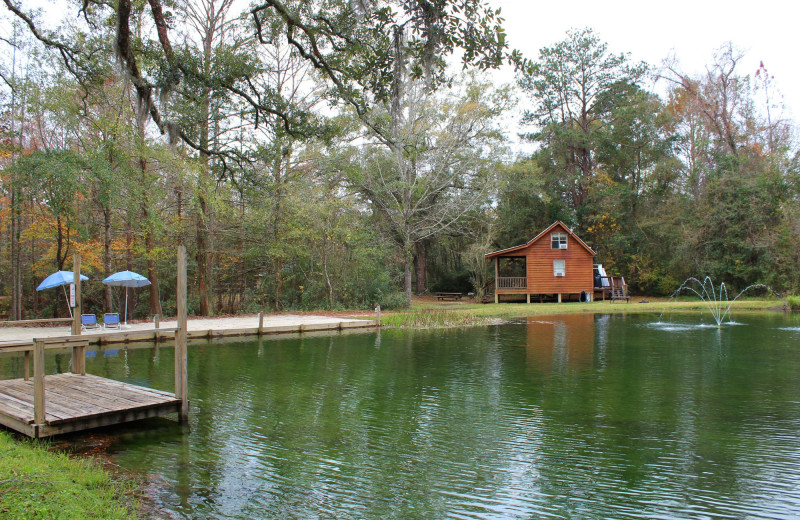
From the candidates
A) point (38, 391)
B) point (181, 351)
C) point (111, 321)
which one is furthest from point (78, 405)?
point (111, 321)

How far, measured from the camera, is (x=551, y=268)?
3083 cm

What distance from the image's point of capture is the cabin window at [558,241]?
30.7 m

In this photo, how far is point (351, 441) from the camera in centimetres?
628

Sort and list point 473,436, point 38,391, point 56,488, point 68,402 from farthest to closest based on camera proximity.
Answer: point 68,402
point 473,436
point 38,391
point 56,488

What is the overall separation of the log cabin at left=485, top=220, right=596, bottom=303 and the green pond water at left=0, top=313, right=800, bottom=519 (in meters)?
18.2

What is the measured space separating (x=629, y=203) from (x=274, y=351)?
2954 cm

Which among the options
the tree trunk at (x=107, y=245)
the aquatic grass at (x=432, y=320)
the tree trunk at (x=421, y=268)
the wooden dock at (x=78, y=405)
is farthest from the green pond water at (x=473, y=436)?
the tree trunk at (x=421, y=268)

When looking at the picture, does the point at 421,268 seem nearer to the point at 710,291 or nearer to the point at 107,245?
the point at 710,291

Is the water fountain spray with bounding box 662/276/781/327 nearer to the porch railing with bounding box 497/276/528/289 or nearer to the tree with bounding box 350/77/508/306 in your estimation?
the porch railing with bounding box 497/276/528/289

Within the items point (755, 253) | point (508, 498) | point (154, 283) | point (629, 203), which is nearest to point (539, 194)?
point (629, 203)

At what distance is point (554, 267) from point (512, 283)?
100 inches

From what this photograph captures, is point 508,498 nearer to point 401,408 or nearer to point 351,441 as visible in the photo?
point 351,441

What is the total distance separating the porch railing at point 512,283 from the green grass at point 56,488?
90.1 ft

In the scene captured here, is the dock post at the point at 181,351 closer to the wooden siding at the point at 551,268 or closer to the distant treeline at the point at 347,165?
the distant treeline at the point at 347,165
